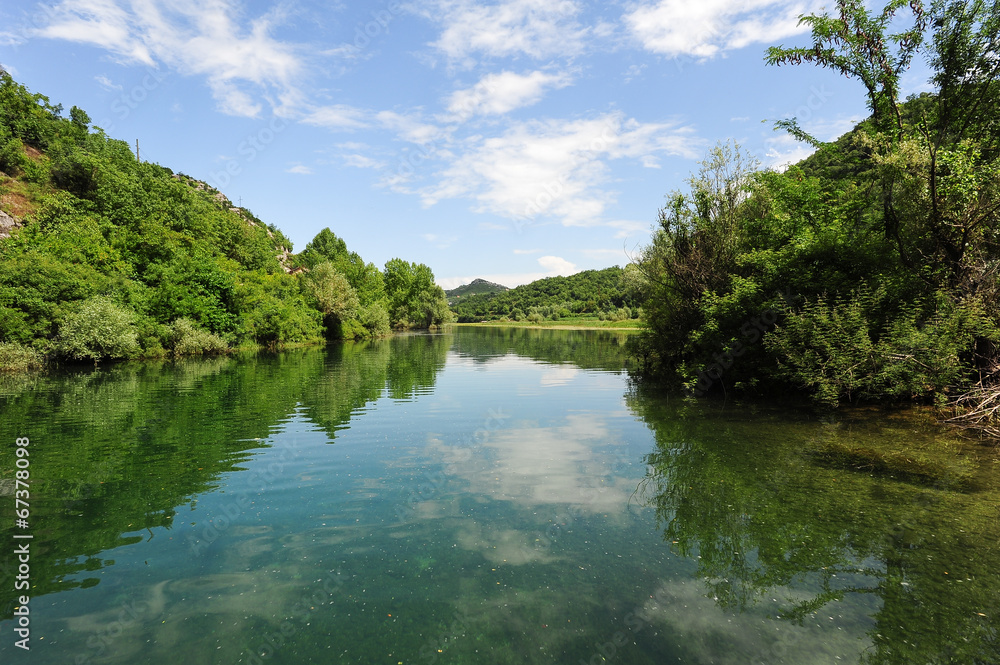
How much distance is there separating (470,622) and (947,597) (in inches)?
287

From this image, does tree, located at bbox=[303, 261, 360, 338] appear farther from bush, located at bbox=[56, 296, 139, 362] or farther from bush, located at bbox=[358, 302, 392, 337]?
bush, located at bbox=[56, 296, 139, 362]

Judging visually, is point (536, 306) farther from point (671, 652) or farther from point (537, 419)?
point (671, 652)

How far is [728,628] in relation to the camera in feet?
20.5

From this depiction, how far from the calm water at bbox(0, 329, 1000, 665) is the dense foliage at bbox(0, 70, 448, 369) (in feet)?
77.4

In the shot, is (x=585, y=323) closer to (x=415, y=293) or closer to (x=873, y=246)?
(x=415, y=293)

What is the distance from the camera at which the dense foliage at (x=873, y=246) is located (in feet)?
54.8

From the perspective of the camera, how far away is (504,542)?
8.91 metres

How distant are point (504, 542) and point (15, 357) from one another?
138 ft

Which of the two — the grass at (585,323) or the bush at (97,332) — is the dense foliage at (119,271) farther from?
the grass at (585,323)

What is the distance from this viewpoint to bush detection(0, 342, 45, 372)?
31766mm

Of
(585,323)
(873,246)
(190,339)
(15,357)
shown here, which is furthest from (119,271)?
(585,323)

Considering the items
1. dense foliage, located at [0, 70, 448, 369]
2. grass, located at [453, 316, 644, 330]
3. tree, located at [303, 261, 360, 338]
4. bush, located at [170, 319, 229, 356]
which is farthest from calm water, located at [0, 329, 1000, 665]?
grass, located at [453, 316, 644, 330]

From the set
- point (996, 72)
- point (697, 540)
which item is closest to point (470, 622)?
point (697, 540)

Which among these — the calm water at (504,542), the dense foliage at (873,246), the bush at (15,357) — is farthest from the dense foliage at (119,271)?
the dense foliage at (873,246)
